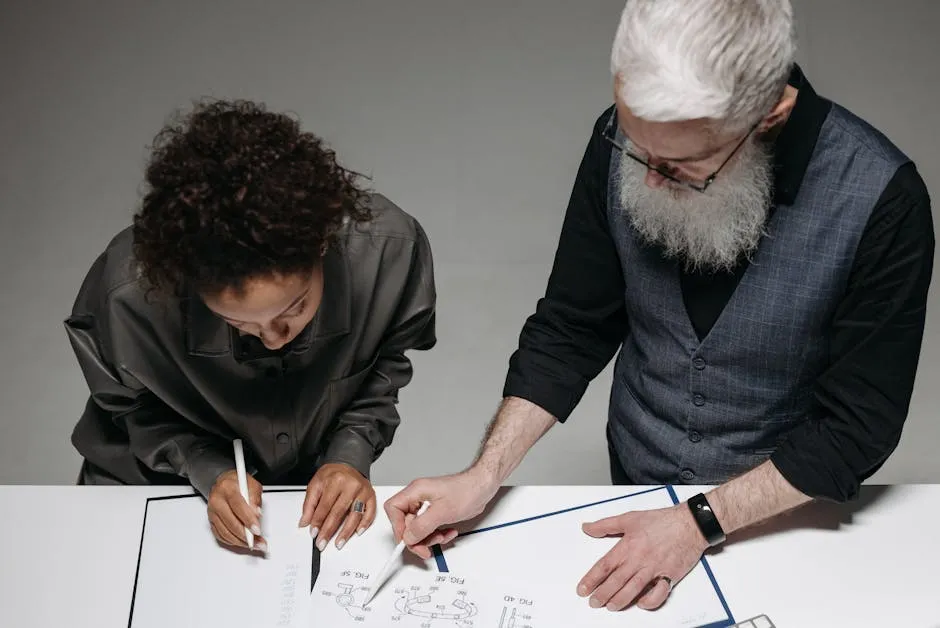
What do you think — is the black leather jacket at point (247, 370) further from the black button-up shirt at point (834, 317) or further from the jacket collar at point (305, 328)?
the black button-up shirt at point (834, 317)

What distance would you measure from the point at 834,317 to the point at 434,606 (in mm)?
793

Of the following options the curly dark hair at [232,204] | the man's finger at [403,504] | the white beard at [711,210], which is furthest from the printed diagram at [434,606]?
the white beard at [711,210]

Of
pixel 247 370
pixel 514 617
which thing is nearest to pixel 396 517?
pixel 514 617

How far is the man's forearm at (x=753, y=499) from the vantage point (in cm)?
184

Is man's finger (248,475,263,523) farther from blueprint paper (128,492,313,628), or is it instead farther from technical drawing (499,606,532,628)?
technical drawing (499,606,532,628)

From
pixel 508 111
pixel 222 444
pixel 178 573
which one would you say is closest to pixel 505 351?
pixel 508 111

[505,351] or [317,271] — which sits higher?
[505,351]

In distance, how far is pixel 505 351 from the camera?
3488 millimetres

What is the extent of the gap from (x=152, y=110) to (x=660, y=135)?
3037 mm

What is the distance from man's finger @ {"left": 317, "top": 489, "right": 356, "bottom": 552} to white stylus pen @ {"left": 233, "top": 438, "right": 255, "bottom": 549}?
0.37 ft

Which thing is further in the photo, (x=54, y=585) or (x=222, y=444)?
(x=222, y=444)

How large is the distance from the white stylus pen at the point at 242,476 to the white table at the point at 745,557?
120mm

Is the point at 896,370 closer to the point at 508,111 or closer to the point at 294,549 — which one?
the point at 294,549

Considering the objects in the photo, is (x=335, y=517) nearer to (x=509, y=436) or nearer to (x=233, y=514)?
(x=233, y=514)
